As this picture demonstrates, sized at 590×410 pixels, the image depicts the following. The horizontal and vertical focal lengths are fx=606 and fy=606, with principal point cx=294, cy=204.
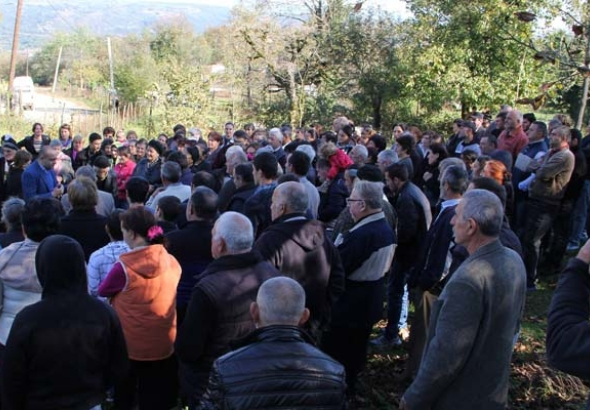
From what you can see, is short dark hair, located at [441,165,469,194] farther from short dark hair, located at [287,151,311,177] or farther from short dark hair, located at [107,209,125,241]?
short dark hair, located at [107,209,125,241]

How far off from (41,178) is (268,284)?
575 cm

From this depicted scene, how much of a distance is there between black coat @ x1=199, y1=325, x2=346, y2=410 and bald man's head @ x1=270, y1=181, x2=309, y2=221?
1.91 meters

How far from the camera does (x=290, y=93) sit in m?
24.3

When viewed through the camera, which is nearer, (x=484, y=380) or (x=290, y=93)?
(x=484, y=380)

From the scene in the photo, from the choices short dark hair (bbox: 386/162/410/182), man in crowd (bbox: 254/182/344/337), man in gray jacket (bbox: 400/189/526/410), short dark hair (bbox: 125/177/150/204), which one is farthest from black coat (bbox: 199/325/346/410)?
short dark hair (bbox: 386/162/410/182)

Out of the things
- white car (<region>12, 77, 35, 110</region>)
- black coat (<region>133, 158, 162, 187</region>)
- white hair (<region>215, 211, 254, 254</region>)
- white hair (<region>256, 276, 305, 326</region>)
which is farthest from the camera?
white car (<region>12, 77, 35, 110</region>)

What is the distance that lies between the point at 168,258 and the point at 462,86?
16399mm

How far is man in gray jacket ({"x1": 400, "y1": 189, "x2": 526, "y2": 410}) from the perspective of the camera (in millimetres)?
2926

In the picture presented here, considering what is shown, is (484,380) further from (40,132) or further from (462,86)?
(462,86)

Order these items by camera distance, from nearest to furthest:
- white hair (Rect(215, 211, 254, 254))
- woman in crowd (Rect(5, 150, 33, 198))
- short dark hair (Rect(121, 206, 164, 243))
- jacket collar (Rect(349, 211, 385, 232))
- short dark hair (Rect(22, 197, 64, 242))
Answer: white hair (Rect(215, 211, 254, 254)), short dark hair (Rect(22, 197, 64, 242)), short dark hair (Rect(121, 206, 164, 243)), jacket collar (Rect(349, 211, 385, 232)), woman in crowd (Rect(5, 150, 33, 198))

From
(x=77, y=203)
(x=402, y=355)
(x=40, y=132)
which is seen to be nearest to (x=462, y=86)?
(x=40, y=132)

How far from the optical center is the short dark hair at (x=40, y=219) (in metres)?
3.86

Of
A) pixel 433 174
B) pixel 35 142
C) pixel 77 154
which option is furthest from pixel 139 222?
pixel 35 142

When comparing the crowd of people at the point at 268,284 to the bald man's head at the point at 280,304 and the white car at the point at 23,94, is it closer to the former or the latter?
the bald man's head at the point at 280,304
